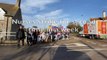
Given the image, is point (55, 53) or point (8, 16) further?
point (8, 16)


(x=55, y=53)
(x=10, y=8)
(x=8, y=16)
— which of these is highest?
(x=10, y=8)

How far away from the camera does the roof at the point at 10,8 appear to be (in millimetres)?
69800

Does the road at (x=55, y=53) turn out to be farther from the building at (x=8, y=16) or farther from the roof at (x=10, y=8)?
the roof at (x=10, y=8)

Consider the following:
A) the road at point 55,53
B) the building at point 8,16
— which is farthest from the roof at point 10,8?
the road at point 55,53

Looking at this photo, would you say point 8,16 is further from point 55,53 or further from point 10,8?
point 55,53

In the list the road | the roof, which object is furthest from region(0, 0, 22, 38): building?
the road

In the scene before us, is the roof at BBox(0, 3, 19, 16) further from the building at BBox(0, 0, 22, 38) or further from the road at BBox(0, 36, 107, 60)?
the road at BBox(0, 36, 107, 60)

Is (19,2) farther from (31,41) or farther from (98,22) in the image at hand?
(31,41)

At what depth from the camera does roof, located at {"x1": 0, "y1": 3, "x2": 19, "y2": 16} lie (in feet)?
229

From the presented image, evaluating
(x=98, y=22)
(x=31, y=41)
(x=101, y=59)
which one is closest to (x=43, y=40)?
(x=31, y=41)

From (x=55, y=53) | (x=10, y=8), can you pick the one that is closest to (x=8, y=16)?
(x=10, y=8)

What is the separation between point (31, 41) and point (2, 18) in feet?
140

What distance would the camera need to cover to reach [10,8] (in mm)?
73000

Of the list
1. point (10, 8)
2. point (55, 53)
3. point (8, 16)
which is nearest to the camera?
point (55, 53)
